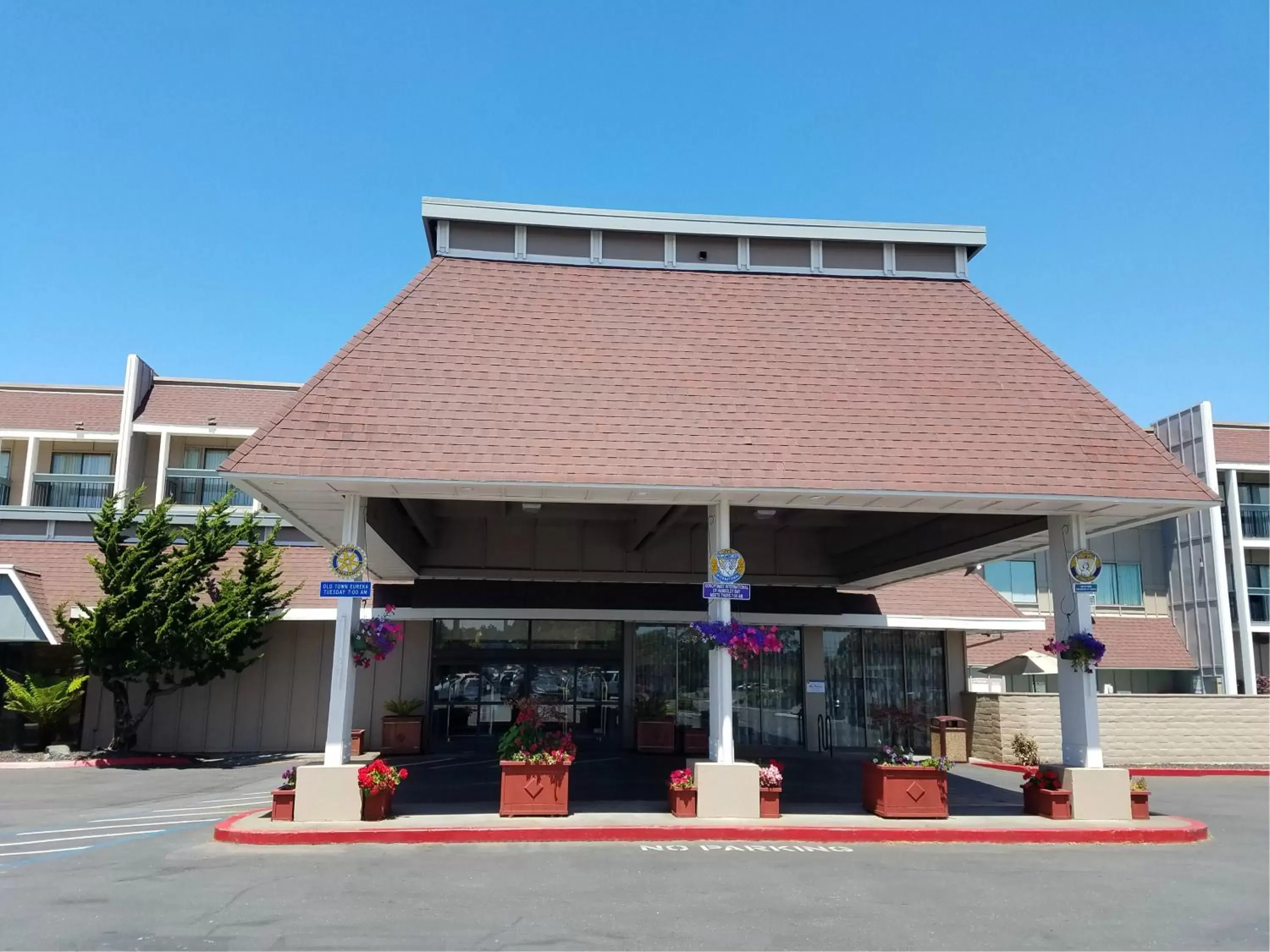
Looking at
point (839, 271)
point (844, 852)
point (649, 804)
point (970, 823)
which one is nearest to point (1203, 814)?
point (970, 823)

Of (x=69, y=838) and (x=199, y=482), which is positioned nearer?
(x=69, y=838)

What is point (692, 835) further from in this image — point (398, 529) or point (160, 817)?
point (398, 529)

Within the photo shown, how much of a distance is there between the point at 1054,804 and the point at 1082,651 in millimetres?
2081

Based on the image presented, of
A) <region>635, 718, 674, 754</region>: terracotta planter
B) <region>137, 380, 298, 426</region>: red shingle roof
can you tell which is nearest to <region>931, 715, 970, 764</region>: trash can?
<region>635, 718, 674, 754</region>: terracotta planter

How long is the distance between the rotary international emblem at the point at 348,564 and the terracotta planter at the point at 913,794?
24.5ft

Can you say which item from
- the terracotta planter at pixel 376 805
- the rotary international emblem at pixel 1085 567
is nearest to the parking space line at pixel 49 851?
the terracotta planter at pixel 376 805

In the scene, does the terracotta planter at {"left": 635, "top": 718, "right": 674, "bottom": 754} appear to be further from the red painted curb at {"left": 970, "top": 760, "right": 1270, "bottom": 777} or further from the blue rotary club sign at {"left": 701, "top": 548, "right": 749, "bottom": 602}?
the blue rotary club sign at {"left": 701, "top": 548, "right": 749, "bottom": 602}

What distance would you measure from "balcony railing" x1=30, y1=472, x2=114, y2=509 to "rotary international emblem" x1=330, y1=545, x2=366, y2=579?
2261cm

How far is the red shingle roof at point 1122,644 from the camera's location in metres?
30.6

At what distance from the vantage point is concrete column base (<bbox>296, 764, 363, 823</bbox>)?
1134 centimetres

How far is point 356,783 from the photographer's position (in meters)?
11.5

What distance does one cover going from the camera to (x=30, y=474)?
97.8ft

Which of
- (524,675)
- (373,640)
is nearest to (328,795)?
(373,640)

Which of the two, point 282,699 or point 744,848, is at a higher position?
point 282,699
